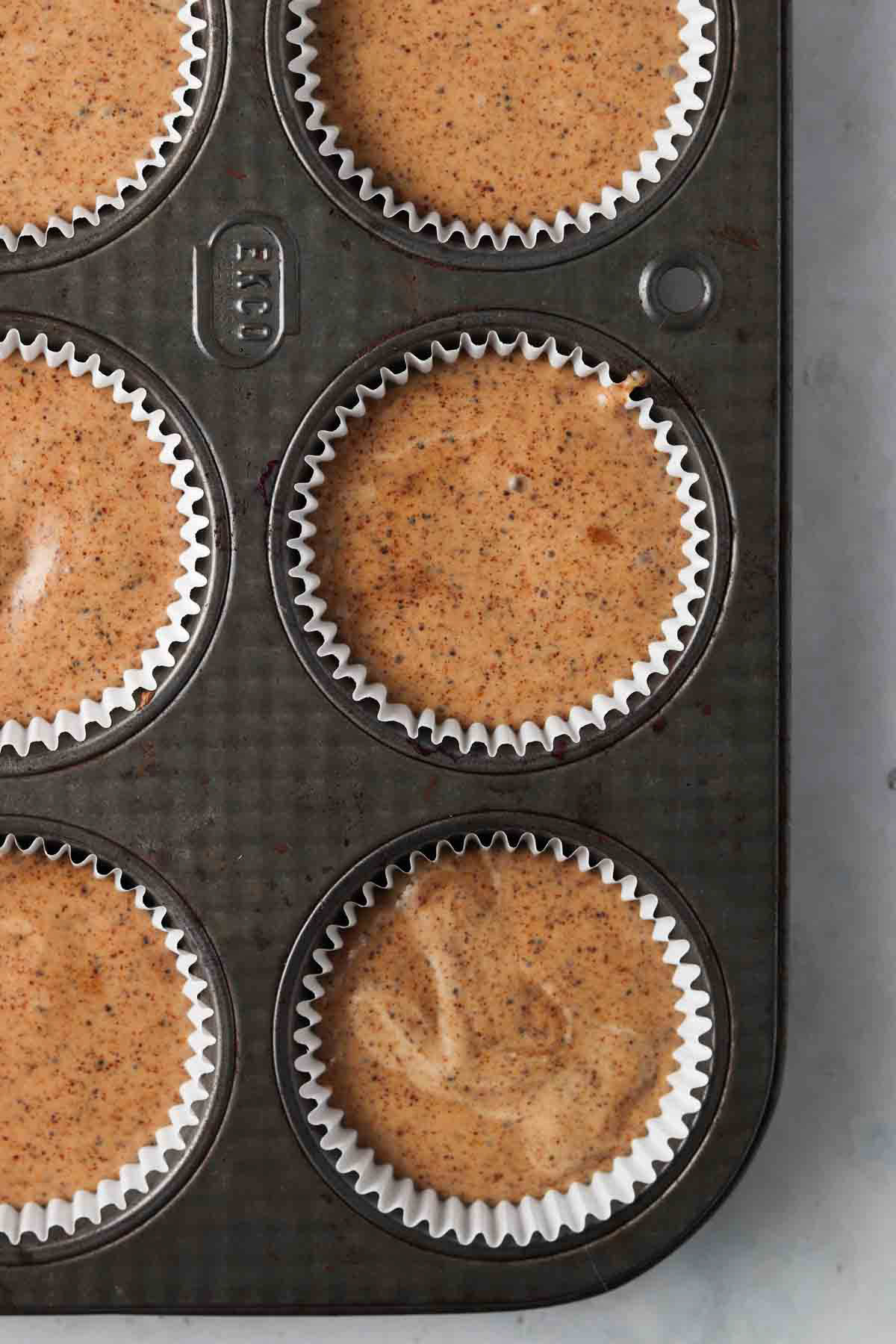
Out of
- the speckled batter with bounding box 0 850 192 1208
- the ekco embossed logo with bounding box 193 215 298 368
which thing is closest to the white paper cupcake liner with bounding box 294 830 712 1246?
the speckled batter with bounding box 0 850 192 1208

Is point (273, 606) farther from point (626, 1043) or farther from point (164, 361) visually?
point (626, 1043)

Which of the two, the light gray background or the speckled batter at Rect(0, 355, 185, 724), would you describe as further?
the light gray background

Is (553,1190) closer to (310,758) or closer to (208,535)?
(310,758)

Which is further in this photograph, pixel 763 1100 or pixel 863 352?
pixel 863 352

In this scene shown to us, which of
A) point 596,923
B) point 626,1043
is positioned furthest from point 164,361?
point 626,1043

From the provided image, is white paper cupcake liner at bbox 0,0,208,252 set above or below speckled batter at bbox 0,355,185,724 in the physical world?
above

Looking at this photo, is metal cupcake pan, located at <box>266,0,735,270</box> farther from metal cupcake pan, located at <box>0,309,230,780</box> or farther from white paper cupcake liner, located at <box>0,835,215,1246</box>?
white paper cupcake liner, located at <box>0,835,215,1246</box>

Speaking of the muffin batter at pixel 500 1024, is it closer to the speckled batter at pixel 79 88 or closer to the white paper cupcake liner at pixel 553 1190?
the white paper cupcake liner at pixel 553 1190

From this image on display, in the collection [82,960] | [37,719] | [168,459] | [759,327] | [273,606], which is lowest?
[82,960]
